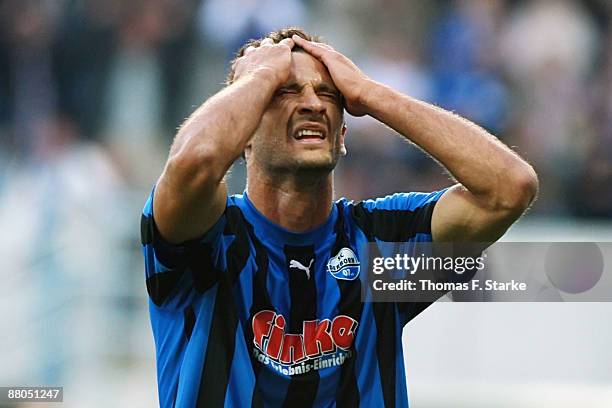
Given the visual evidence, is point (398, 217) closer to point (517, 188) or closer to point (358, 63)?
point (517, 188)

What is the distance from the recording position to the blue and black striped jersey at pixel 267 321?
329 cm

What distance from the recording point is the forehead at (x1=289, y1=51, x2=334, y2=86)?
3500 mm

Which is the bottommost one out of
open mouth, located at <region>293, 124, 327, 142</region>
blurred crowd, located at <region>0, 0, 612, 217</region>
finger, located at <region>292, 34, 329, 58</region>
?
open mouth, located at <region>293, 124, 327, 142</region>

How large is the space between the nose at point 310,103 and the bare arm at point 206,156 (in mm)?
99

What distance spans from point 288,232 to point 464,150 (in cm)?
63

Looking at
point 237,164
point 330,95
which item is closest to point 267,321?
point 330,95

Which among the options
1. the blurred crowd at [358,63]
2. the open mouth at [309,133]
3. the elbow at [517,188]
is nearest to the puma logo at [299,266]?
the open mouth at [309,133]

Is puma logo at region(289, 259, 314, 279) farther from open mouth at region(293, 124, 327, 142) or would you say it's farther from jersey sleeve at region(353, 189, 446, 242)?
open mouth at region(293, 124, 327, 142)

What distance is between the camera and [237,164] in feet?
22.5

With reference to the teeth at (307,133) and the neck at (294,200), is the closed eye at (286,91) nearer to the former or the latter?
the teeth at (307,133)

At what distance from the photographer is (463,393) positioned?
19.2 ft

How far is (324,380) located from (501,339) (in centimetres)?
258

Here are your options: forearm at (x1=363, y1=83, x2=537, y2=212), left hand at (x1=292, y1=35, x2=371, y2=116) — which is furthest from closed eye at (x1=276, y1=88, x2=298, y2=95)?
forearm at (x1=363, y1=83, x2=537, y2=212)

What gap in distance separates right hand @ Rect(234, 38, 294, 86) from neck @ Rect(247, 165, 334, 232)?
0.33 m
